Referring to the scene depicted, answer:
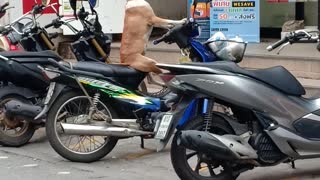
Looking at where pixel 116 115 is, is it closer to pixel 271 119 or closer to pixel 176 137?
pixel 176 137

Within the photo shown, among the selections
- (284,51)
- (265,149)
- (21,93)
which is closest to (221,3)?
(284,51)

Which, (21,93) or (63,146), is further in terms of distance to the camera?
(21,93)

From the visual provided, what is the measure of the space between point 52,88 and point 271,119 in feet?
7.83

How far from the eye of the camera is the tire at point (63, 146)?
21.2 ft

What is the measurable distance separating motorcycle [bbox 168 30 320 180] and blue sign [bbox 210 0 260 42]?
517cm

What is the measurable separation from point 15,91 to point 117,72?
54.8 inches

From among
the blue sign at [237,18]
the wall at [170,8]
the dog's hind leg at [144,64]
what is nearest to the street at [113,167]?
the dog's hind leg at [144,64]

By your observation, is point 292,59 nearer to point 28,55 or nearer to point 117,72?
point 117,72

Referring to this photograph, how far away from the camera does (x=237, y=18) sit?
10.7 meters

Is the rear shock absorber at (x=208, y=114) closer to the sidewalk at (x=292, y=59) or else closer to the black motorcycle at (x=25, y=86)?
the black motorcycle at (x=25, y=86)

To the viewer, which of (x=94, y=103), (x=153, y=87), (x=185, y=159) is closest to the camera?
(x=185, y=159)

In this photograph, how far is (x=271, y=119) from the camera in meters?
5.34

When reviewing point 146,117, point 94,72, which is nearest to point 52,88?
point 94,72

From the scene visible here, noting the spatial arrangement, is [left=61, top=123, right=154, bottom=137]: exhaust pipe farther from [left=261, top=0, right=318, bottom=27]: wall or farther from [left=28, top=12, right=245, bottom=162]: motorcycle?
[left=261, top=0, right=318, bottom=27]: wall
